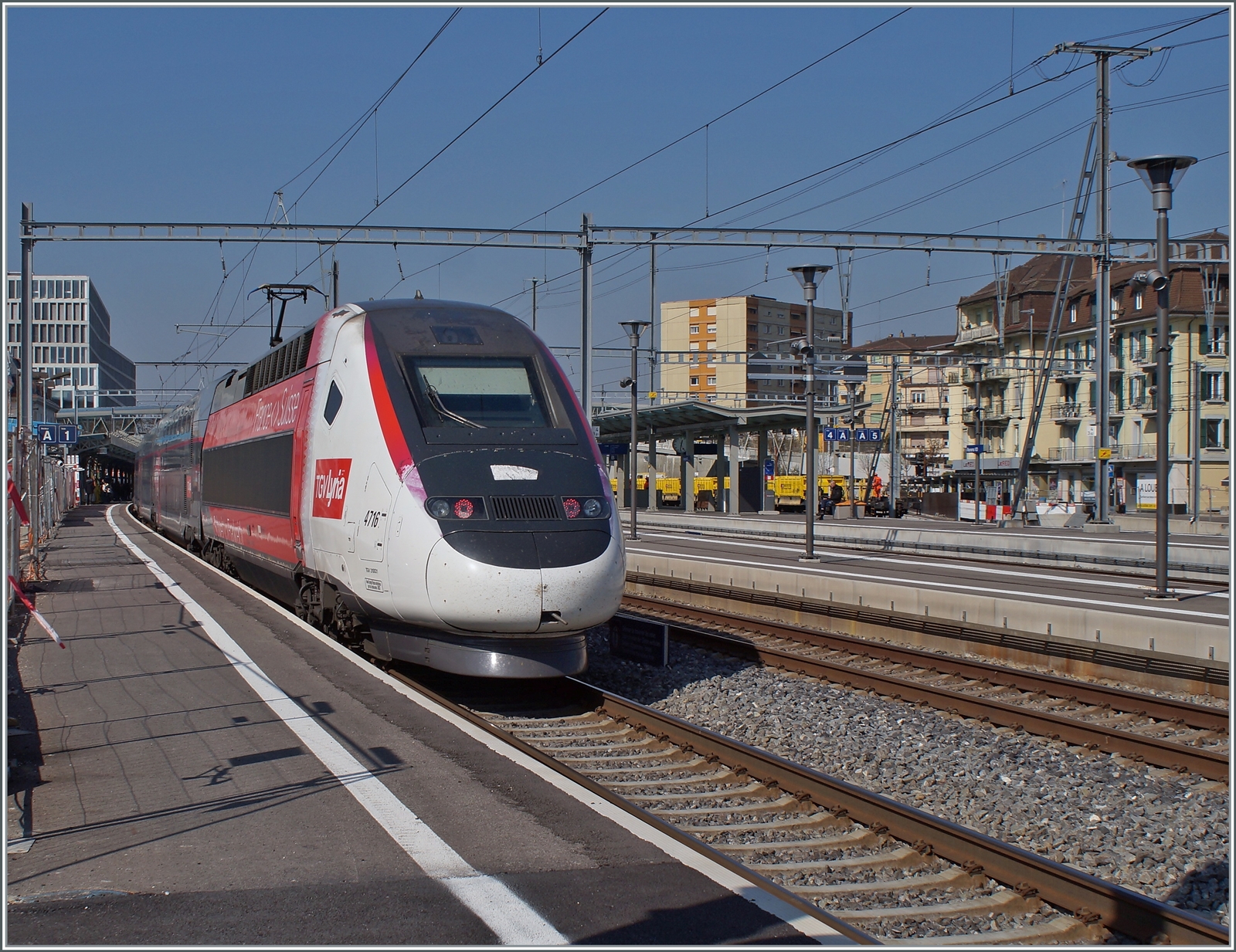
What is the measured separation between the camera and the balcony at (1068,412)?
200 feet

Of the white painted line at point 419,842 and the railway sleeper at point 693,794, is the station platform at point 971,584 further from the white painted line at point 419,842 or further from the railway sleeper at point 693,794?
the white painted line at point 419,842

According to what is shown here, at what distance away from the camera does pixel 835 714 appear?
10281mm

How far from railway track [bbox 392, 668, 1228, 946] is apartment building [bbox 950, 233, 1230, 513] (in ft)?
124

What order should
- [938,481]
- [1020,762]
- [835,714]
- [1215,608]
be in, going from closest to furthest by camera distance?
[1020,762] < [835,714] < [1215,608] < [938,481]

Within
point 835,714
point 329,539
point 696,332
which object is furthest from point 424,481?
point 696,332

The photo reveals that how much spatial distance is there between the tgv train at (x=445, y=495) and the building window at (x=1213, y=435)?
168ft

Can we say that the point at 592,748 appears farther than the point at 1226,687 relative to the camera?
No

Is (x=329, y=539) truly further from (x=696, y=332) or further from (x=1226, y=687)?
(x=696, y=332)

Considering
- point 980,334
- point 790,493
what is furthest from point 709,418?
point 980,334

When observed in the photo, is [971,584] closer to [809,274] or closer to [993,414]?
[809,274]

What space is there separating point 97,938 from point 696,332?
9817 centimetres

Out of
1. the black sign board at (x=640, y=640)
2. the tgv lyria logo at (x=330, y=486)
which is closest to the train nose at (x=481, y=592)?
the tgv lyria logo at (x=330, y=486)

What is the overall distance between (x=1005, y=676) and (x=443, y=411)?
649 cm

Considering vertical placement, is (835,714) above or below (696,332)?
below
